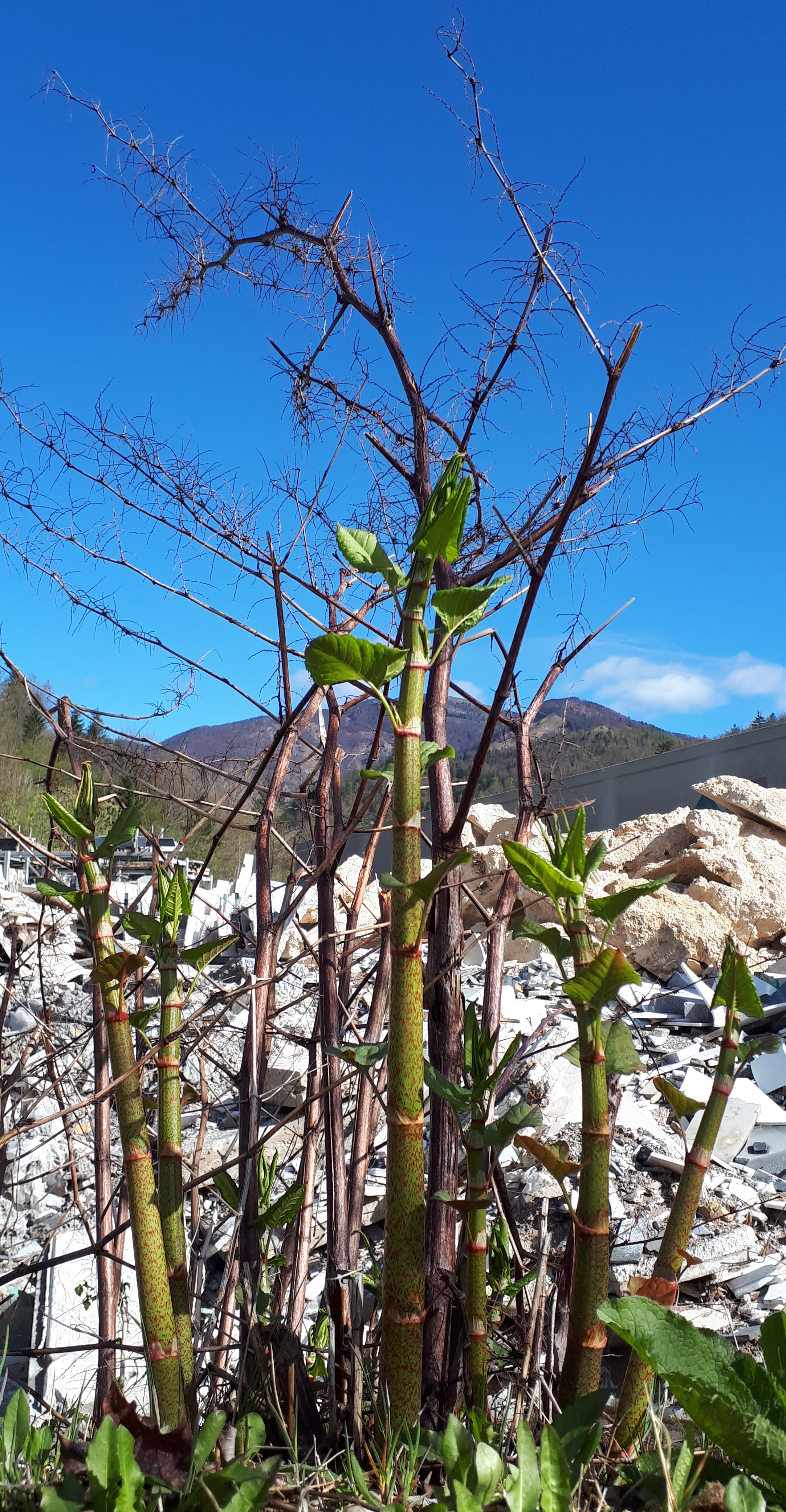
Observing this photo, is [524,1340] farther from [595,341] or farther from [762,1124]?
[762,1124]

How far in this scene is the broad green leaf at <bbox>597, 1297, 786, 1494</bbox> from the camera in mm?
824

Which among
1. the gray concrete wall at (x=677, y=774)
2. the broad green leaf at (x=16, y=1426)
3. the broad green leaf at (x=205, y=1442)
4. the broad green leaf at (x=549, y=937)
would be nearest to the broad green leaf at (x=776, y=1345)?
the broad green leaf at (x=549, y=937)

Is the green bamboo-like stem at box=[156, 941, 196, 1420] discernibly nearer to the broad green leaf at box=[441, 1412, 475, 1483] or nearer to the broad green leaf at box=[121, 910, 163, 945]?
the broad green leaf at box=[121, 910, 163, 945]

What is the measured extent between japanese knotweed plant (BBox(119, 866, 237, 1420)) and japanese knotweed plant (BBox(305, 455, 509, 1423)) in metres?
0.24

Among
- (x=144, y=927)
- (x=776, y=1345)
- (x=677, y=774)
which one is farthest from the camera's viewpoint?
(x=677, y=774)

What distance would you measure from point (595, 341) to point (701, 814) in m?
7.03

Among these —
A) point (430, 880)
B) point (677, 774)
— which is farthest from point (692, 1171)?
point (677, 774)

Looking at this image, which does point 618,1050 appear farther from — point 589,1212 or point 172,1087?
point 172,1087

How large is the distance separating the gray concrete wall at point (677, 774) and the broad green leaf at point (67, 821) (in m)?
9.97

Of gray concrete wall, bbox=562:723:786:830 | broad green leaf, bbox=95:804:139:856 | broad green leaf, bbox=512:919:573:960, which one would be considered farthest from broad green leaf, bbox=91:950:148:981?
gray concrete wall, bbox=562:723:786:830

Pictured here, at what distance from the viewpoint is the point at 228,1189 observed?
4.21 feet

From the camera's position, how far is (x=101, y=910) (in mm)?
993

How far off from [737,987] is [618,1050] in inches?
6.8

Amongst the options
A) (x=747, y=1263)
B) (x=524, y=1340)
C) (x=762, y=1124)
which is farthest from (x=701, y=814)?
(x=524, y=1340)
